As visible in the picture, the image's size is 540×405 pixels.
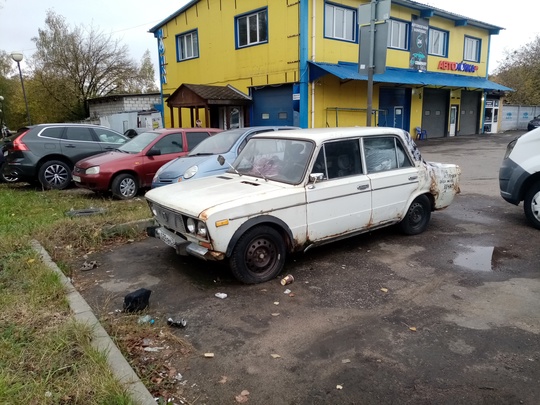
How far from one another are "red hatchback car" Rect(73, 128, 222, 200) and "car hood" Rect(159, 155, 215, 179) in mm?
1380

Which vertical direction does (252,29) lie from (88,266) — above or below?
above

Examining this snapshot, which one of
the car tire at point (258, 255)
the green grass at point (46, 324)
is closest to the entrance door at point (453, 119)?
the green grass at point (46, 324)

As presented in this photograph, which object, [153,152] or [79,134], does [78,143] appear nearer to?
[79,134]

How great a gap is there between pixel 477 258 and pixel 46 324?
15.8ft

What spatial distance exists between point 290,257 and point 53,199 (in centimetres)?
620

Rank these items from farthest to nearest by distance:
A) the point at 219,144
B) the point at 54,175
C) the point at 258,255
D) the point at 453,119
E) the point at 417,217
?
the point at 453,119, the point at 54,175, the point at 219,144, the point at 417,217, the point at 258,255

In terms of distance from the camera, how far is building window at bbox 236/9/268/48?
59.1 ft

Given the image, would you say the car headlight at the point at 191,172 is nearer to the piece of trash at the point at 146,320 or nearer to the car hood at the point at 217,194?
the car hood at the point at 217,194

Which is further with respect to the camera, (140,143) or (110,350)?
(140,143)

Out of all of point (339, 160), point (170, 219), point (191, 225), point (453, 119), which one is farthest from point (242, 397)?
point (453, 119)

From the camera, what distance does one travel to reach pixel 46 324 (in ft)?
11.2

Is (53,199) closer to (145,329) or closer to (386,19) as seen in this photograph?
(145,329)

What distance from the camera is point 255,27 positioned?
1844 centimetres

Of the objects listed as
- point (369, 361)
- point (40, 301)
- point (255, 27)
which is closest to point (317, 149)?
point (369, 361)
